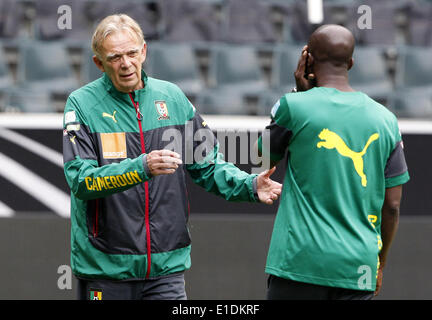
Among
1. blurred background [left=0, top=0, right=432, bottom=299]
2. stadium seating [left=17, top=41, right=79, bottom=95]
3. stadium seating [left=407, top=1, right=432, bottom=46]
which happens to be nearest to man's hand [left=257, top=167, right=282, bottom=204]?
blurred background [left=0, top=0, right=432, bottom=299]

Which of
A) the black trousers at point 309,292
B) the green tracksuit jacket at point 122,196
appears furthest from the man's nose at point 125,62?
the black trousers at point 309,292

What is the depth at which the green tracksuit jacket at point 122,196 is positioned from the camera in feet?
9.24

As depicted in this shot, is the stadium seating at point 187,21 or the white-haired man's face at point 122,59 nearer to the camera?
the white-haired man's face at point 122,59

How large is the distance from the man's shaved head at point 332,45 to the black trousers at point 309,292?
0.79 metres

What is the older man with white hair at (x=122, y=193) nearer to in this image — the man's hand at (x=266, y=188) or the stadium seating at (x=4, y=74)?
the man's hand at (x=266, y=188)

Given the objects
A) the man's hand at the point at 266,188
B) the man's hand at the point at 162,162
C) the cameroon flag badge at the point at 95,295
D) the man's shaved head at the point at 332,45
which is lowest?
the cameroon flag badge at the point at 95,295

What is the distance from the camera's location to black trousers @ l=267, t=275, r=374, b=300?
2.52 meters

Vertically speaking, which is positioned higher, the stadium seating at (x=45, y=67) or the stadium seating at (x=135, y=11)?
the stadium seating at (x=135, y=11)

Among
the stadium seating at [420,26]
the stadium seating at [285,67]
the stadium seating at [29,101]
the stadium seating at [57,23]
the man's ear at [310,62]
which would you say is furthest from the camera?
the stadium seating at [420,26]

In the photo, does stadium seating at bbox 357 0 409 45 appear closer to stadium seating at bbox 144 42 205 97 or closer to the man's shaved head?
stadium seating at bbox 144 42 205 97

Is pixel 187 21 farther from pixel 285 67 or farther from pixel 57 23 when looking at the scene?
pixel 57 23

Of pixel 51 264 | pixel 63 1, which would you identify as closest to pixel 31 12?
pixel 63 1

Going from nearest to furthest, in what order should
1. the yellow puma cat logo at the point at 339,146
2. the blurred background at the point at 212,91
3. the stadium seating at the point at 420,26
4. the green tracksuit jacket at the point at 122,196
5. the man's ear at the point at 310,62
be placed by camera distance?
the yellow puma cat logo at the point at 339,146 < the man's ear at the point at 310,62 < the green tracksuit jacket at the point at 122,196 < the blurred background at the point at 212,91 < the stadium seating at the point at 420,26
